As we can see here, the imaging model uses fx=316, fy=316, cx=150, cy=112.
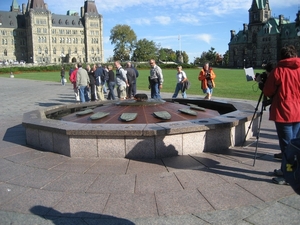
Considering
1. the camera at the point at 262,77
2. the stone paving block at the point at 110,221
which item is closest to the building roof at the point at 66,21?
the camera at the point at 262,77

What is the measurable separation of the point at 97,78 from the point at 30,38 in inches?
4699

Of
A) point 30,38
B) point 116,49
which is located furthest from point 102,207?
point 30,38

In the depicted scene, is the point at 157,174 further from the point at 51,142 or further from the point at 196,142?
the point at 51,142

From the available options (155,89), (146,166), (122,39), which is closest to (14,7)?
(122,39)

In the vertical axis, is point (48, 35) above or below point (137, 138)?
above

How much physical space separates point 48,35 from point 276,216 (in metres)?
133

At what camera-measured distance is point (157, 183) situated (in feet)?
16.0

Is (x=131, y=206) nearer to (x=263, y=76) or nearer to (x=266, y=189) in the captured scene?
(x=266, y=189)

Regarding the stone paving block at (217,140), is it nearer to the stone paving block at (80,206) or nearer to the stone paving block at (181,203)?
the stone paving block at (181,203)

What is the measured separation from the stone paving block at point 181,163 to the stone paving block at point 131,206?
4.15 ft

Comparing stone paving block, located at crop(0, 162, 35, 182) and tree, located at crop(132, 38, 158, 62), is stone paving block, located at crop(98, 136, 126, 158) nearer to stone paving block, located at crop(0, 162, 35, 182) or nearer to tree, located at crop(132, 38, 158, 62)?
stone paving block, located at crop(0, 162, 35, 182)

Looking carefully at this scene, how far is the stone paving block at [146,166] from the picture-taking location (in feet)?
17.8

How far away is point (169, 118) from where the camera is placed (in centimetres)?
754

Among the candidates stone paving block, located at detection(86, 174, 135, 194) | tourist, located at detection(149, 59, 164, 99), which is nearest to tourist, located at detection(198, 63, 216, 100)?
tourist, located at detection(149, 59, 164, 99)
